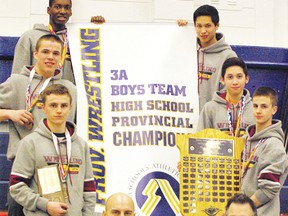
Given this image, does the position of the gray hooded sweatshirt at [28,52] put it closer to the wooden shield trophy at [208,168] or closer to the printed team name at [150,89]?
the printed team name at [150,89]

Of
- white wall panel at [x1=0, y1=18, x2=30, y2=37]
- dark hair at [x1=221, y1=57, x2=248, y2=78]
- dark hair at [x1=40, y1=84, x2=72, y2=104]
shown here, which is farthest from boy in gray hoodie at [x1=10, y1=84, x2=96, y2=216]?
white wall panel at [x1=0, y1=18, x2=30, y2=37]

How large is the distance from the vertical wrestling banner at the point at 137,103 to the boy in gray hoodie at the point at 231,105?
23 cm

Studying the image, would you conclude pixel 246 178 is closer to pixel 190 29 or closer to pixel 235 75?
pixel 235 75

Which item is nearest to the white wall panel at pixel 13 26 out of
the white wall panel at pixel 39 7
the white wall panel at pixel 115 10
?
the white wall panel at pixel 39 7

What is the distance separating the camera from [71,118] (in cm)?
742

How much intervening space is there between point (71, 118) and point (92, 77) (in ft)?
1.52

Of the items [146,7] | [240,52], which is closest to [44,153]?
[240,52]

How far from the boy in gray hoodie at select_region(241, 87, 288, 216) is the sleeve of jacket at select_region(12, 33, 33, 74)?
5.81 ft

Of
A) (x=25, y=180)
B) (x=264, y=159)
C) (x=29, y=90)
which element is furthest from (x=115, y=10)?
(x=25, y=180)

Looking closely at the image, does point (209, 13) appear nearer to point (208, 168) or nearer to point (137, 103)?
point (137, 103)

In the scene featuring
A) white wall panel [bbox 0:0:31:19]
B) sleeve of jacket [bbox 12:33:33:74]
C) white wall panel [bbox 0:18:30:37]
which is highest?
white wall panel [bbox 0:0:31:19]

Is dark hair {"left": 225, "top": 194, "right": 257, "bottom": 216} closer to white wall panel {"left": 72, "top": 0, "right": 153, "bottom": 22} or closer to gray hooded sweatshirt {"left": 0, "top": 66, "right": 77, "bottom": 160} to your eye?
gray hooded sweatshirt {"left": 0, "top": 66, "right": 77, "bottom": 160}

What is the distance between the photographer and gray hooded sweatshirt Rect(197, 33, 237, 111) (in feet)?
25.6

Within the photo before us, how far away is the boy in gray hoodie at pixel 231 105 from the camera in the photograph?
24.2ft
